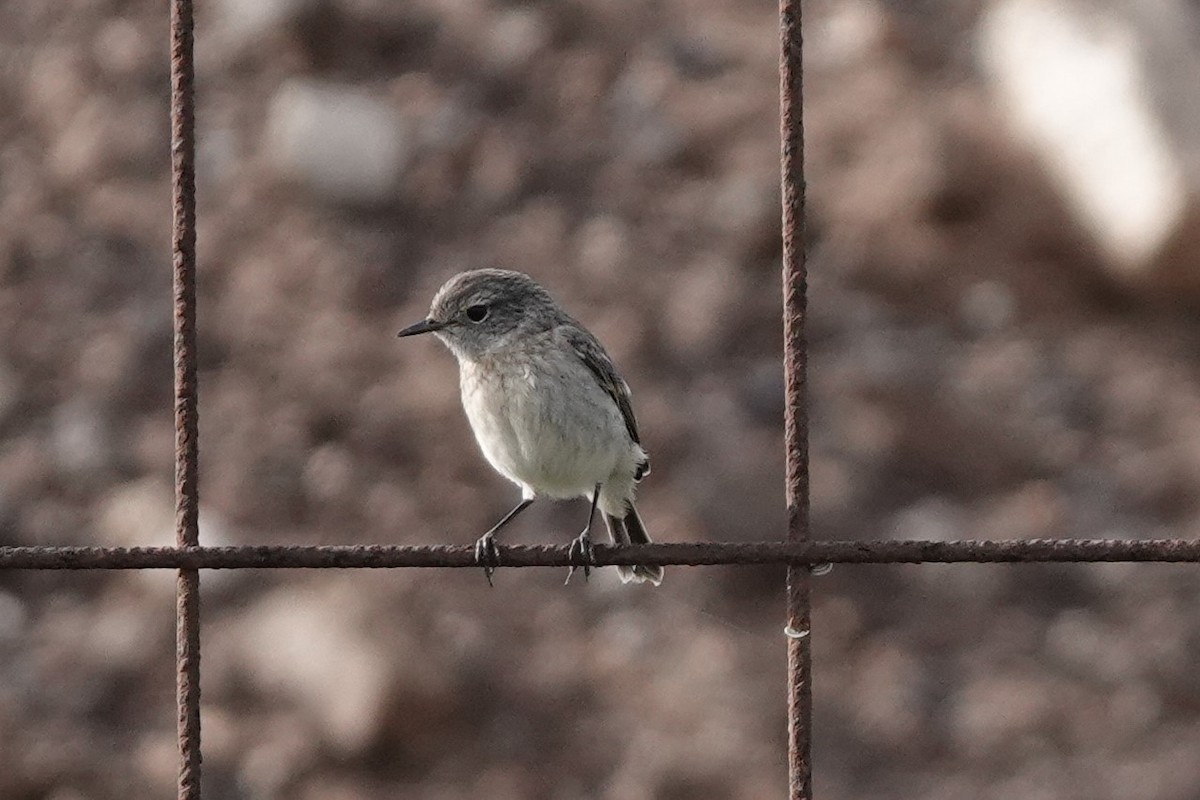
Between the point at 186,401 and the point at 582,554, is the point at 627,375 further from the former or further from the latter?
the point at 186,401

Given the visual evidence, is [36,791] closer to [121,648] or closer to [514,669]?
[121,648]

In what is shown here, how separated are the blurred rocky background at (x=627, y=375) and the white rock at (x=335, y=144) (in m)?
0.02

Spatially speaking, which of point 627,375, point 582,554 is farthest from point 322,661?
point 582,554

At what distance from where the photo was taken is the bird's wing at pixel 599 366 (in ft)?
16.5

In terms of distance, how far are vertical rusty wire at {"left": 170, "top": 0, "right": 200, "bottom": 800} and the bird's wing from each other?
87.2 inches

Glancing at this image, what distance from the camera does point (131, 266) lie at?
348 inches

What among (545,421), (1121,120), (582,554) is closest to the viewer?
(582,554)

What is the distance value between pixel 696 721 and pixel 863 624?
0.91 metres

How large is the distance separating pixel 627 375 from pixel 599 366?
329cm

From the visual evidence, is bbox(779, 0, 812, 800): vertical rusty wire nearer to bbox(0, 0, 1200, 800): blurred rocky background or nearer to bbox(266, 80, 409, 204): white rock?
bbox(0, 0, 1200, 800): blurred rocky background

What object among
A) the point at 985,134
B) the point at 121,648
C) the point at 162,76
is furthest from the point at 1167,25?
the point at 121,648

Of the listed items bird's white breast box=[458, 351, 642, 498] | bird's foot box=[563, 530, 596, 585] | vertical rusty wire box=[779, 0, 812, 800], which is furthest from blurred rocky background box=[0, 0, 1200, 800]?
vertical rusty wire box=[779, 0, 812, 800]

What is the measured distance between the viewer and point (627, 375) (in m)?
8.32

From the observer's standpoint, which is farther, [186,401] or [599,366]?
[599,366]
